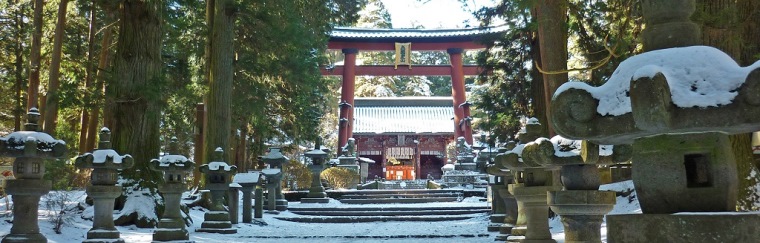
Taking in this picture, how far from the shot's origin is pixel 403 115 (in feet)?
138

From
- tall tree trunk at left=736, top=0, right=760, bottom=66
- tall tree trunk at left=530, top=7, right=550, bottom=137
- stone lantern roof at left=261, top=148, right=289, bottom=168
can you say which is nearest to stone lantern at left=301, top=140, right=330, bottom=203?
stone lantern roof at left=261, top=148, right=289, bottom=168

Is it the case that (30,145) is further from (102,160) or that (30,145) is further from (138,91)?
(138,91)

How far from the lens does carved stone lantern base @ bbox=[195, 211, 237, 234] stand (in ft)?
38.5

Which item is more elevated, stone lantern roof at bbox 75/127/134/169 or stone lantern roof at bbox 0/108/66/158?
stone lantern roof at bbox 0/108/66/158

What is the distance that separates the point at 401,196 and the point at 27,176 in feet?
58.2

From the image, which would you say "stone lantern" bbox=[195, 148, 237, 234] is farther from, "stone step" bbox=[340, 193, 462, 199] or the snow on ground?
"stone step" bbox=[340, 193, 462, 199]

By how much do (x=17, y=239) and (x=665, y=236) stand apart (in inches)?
269

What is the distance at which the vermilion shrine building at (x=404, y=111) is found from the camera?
33.8 m

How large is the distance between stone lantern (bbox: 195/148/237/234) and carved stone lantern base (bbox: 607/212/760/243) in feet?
32.1

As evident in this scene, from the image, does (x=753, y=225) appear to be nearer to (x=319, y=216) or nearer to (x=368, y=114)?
(x=319, y=216)

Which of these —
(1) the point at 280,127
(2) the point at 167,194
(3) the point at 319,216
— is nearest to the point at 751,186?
(2) the point at 167,194

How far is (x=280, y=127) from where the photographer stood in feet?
86.7

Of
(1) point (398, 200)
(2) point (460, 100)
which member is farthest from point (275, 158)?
(2) point (460, 100)

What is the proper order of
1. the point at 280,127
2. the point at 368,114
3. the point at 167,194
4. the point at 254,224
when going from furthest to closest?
the point at 368,114, the point at 280,127, the point at 254,224, the point at 167,194
